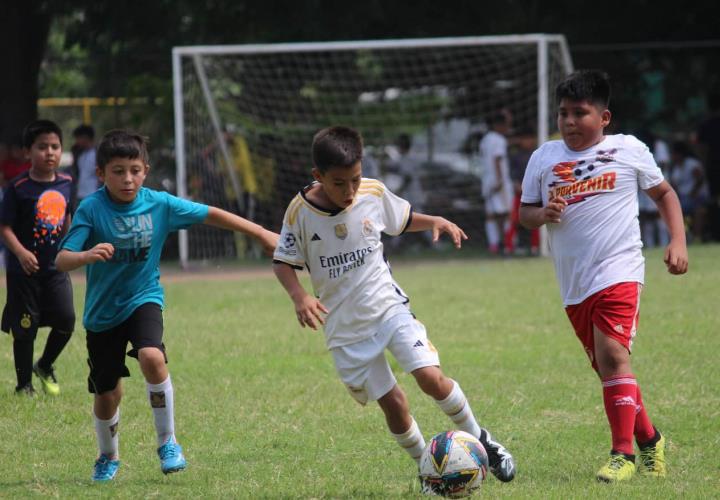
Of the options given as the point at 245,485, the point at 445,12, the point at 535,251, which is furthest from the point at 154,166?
the point at 245,485

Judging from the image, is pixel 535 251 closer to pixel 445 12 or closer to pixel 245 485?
pixel 445 12

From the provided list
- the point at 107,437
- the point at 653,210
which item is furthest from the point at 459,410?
the point at 653,210

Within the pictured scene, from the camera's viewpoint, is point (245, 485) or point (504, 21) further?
point (504, 21)

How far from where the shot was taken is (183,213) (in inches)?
223

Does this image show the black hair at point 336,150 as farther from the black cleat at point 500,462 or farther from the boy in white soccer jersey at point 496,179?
the boy in white soccer jersey at point 496,179

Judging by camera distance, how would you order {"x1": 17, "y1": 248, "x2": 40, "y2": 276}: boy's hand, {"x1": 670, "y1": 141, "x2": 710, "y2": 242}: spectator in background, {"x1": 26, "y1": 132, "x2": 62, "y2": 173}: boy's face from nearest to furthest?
1. {"x1": 17, "y1": 248, "x2": 40, "y2": 276}: boy's hand
2. {"x1": 26, "y1": 132, "x2": 62, "y2": 173}: boy's face
3. {"x1": 670, "y1": 141, "x2": 710, "y2": 242}: spectator in background

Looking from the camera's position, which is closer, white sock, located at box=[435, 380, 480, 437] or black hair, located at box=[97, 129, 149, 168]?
white sock, located at box=[435, 380, 480, 437]

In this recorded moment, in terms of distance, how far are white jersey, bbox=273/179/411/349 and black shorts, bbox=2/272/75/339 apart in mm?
2941

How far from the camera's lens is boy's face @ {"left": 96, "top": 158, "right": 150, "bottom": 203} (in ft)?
18.0

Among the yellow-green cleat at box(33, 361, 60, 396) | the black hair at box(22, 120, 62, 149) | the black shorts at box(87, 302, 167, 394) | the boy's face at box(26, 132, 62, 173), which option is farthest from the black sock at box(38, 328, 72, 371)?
the black shorts at box(87, 302, 167, 394)

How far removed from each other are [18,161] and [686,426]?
42.3ft

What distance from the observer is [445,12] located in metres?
19.5

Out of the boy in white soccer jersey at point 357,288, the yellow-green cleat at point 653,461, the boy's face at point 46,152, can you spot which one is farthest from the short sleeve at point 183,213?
the yellow-green cleat at point 653,461

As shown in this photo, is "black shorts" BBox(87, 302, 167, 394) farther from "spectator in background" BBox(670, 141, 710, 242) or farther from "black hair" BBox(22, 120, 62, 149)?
"spectator in background" BBox(670, 141, 710, 242)
